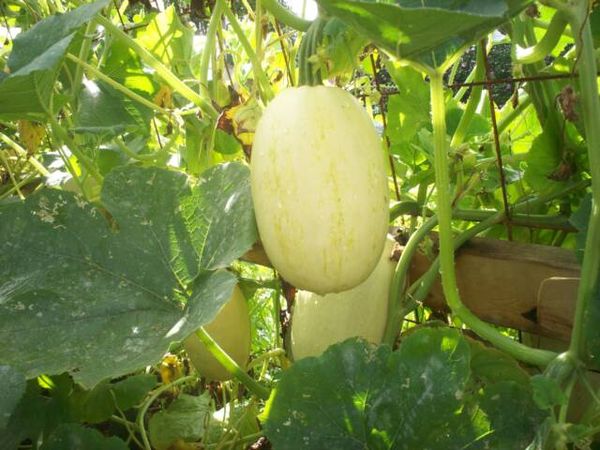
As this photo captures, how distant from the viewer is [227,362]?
87 centimetres

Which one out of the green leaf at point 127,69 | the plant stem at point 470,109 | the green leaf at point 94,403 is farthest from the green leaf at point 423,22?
the green leaf at point 127,69

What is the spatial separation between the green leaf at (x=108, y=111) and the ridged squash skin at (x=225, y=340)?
0.98 feet

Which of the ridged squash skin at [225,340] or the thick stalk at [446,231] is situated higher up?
the thick stalk at [446,231]

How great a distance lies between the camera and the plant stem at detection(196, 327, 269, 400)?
837mm

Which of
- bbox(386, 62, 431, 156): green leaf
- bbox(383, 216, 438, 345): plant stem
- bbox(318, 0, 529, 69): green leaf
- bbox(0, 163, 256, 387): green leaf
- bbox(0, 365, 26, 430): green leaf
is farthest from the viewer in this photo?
bbox(386, 62, 431, 156): green leaf

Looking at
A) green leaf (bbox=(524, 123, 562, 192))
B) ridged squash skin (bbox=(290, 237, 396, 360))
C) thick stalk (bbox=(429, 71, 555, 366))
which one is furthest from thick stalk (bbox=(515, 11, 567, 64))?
ridged squash skin (bbox=(290, 237, 396, 360))

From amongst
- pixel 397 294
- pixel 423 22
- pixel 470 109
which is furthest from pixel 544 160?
pixel 423 22

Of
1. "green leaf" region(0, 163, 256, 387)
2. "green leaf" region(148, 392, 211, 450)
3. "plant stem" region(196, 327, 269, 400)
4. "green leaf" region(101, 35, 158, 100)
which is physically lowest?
"green leaf" region(148, 392, 211, 450)

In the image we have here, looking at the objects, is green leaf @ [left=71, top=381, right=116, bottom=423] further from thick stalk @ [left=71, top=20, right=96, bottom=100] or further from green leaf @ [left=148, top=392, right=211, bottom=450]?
thick stalk @ [left=71, top=20, right=96, bottom=100]

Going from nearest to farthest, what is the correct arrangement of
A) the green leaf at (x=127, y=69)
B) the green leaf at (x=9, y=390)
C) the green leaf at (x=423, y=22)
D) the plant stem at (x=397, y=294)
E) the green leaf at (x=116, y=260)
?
the green leaf at (x=423, y=22), the green leaf at (x=9, y=390), the green leaf at (x=116, y=260), the plant stem at (x=397, y=294), the green leaf at (x=127, y=69)

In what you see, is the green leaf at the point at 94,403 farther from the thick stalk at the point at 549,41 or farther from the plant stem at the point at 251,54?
the thick stalk at the point at 549,41

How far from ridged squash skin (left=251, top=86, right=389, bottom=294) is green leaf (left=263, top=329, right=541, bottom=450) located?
0.35ft

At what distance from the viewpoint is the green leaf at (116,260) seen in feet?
2.63

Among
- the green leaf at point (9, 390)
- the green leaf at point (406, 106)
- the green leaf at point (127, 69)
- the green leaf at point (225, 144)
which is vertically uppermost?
the green leaf at point (127, 69)
